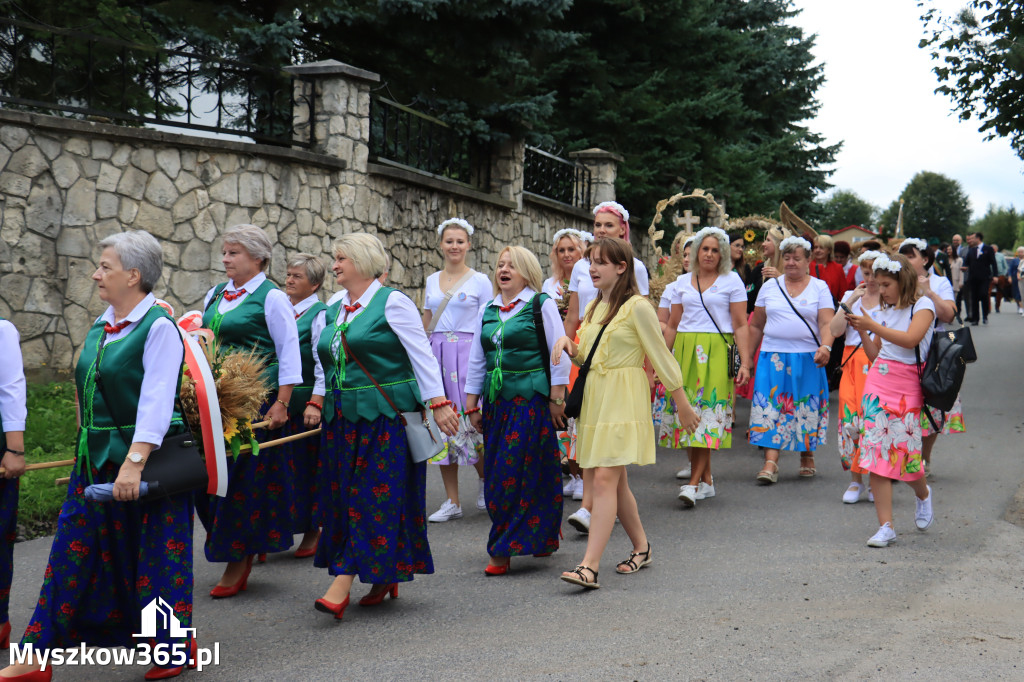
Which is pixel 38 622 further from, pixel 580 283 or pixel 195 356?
pixel 580 283

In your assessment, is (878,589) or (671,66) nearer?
(878,589)

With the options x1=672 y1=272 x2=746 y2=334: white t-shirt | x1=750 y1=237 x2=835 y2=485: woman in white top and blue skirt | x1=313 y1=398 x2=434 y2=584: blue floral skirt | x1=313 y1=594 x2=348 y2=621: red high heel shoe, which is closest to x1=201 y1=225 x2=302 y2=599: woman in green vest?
x1=313 y1=398 x2=434 y2=584: blue floral skirt

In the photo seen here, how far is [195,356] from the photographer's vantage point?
14.8 feet

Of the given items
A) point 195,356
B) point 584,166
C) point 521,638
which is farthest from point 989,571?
point 584,166

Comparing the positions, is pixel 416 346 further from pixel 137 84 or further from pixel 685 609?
pixel 137 84

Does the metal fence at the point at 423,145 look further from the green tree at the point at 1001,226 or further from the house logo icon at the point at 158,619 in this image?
the green tree at the point at 1001,226

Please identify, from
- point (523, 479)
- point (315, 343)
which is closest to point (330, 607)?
point (523, 479)

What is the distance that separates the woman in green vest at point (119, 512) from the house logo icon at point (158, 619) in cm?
2

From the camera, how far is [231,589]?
18.9 ft

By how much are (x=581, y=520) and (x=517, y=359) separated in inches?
46.1

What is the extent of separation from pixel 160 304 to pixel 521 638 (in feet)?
7.33

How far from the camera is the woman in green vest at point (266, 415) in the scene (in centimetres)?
576

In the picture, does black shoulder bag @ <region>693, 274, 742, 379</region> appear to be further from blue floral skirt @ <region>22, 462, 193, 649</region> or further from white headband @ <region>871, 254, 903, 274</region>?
blue floral skirt @ <region>22, 462, 193, 649</region>

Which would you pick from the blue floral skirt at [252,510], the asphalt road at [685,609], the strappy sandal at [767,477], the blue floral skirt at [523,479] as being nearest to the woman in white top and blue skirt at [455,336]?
the asphalt road at [685,609]
